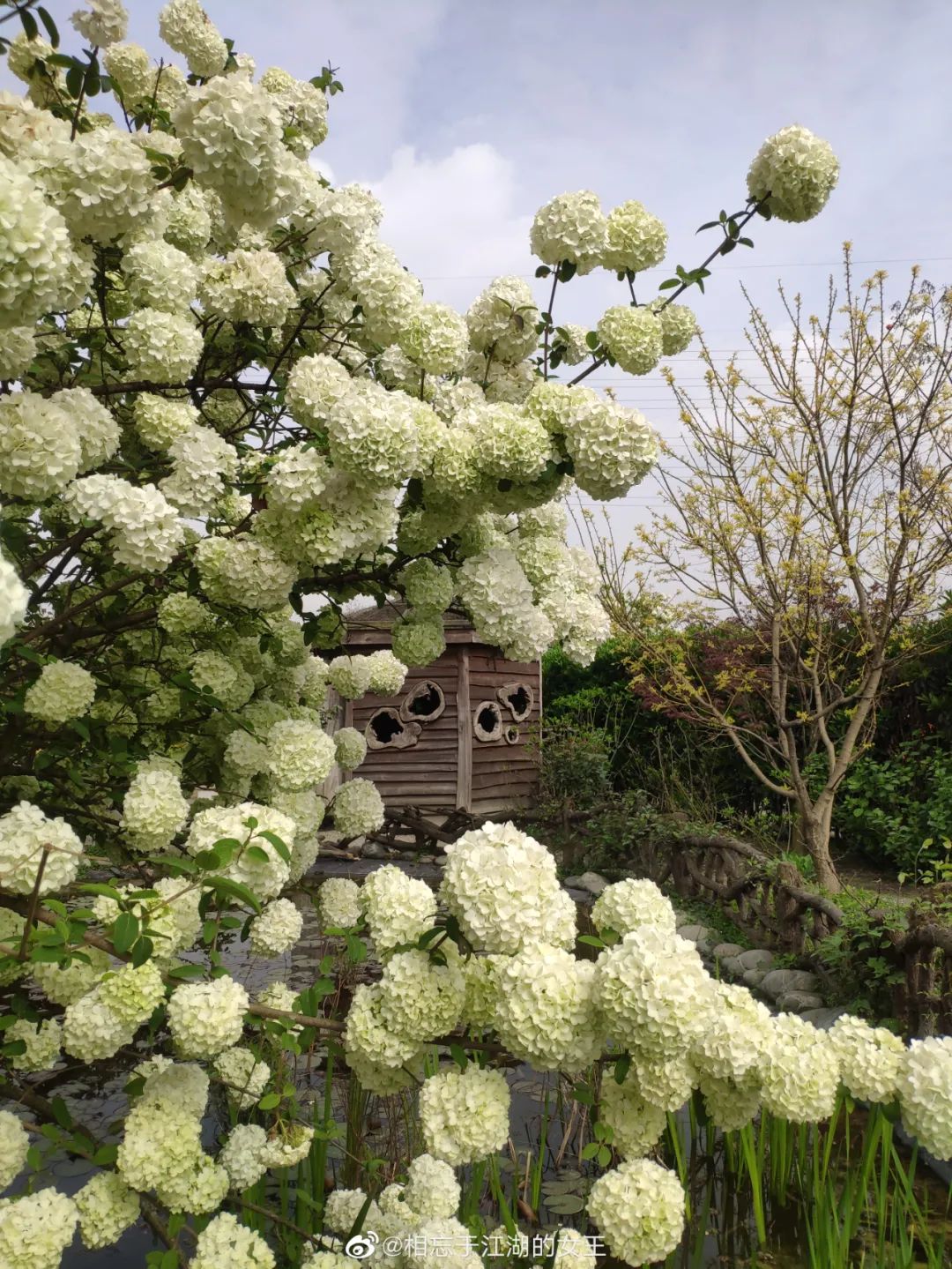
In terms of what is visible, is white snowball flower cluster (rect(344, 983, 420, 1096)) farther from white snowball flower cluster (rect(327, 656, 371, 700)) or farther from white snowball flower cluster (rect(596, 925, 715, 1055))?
white snowball flower cluster (rect(327, 656, 371, 700))

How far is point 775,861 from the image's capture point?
632cm

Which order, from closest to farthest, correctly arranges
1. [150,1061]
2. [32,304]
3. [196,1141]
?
[32,304] → [196,1141] → [150,1061]

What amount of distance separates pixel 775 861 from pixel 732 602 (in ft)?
6.25

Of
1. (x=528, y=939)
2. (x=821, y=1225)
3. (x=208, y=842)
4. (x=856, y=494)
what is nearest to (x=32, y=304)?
(x=208, y=842)

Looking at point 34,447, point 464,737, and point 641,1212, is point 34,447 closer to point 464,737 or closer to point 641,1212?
point 641,1212

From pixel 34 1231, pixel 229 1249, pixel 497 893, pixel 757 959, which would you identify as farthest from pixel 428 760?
pixel 497 893

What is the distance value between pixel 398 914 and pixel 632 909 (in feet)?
1.44

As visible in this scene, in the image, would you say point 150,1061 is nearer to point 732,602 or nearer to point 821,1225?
point 821,1225

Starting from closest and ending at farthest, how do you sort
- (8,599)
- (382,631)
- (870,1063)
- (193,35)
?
(8,599)
(870,1063)
(193,35)
(382,631)

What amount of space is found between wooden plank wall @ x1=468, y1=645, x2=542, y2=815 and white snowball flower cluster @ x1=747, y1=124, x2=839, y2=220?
341 inches

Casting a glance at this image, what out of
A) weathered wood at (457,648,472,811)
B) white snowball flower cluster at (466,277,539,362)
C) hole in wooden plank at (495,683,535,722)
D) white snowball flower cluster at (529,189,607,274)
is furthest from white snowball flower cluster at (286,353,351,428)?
hole in wooden plank at (495,683,535,722)

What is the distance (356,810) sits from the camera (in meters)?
3.31

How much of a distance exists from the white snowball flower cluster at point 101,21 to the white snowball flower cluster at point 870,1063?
2815 mm

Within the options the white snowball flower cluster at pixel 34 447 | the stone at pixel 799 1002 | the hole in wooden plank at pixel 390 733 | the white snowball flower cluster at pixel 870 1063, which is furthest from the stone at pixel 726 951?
the hole in wooden plank at pixel 390 733
